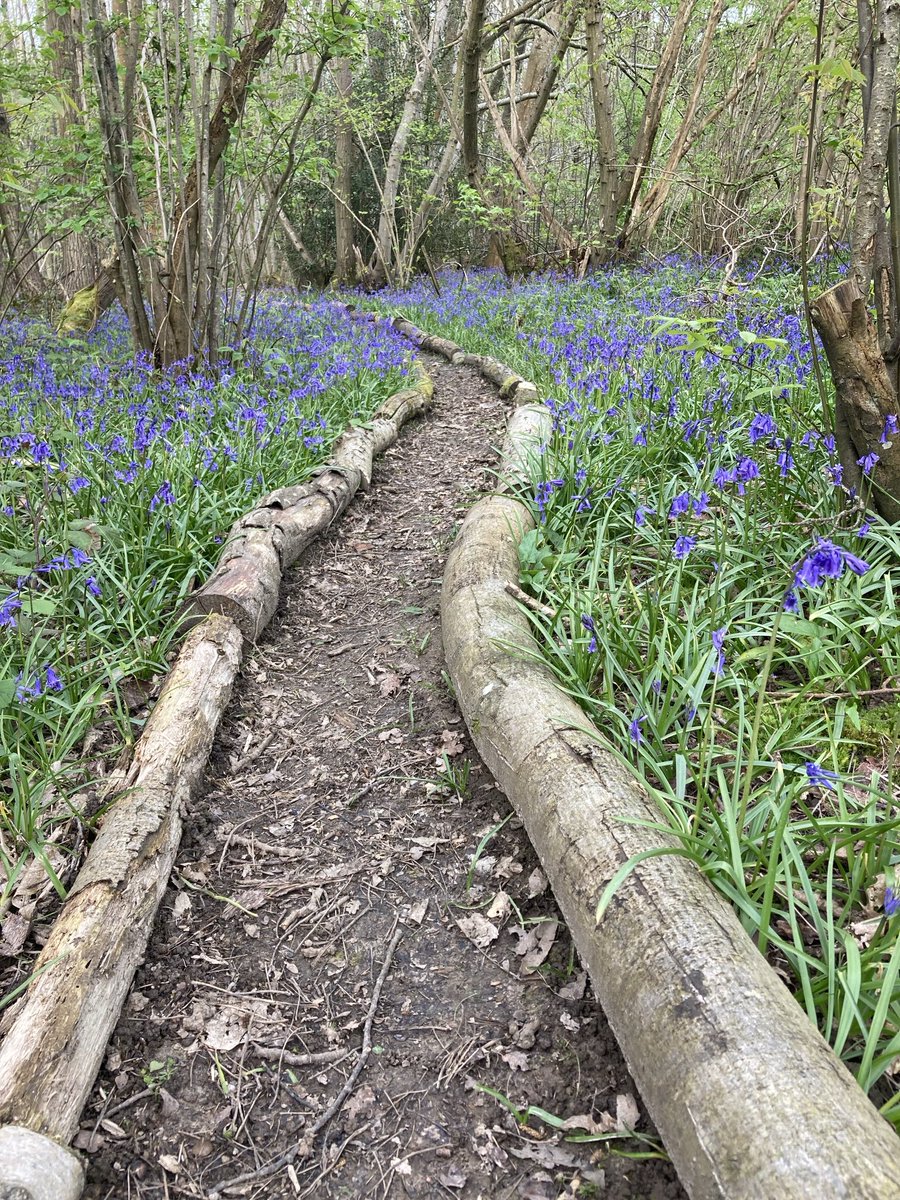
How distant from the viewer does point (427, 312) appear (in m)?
11.2

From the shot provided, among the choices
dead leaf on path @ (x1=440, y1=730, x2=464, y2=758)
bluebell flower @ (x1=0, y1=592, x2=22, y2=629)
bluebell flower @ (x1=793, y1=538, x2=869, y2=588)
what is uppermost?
bluebell flower @ (x1=793, y1=538, x2=869, y2=588)

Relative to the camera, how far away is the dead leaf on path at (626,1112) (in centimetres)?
162

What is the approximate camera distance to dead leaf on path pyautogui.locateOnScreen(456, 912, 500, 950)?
219 cm

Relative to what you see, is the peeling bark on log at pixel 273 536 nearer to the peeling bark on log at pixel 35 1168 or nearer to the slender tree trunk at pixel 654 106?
the peeling bark on log at pixel 35 1168

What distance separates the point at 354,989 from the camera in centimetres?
208

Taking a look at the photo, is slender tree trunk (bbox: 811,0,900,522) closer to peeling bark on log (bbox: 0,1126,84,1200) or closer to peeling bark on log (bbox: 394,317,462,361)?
peeling bark on log (bbox: 0,1126,84,1200)

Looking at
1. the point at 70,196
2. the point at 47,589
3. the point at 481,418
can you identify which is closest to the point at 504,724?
the point at 47,589

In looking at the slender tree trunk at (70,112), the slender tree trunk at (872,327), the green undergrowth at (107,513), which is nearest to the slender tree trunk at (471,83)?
the slender tree trunk at (70,112)

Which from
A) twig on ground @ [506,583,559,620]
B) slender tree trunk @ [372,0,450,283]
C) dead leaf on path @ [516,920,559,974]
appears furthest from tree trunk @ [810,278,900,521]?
slender tree trunk @ [372,0,450,283]

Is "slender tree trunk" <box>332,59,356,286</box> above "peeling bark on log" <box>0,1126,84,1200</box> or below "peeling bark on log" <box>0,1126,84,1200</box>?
above

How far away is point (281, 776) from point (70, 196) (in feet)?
20.6

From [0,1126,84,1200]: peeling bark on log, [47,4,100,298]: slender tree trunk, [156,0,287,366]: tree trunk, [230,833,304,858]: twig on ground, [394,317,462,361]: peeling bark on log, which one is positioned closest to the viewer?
[0,1126,84,1200]: peeling bark on log

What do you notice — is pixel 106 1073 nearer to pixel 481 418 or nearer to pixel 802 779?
pixel 802 779

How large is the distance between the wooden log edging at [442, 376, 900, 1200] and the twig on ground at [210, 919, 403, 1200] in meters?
0.57
